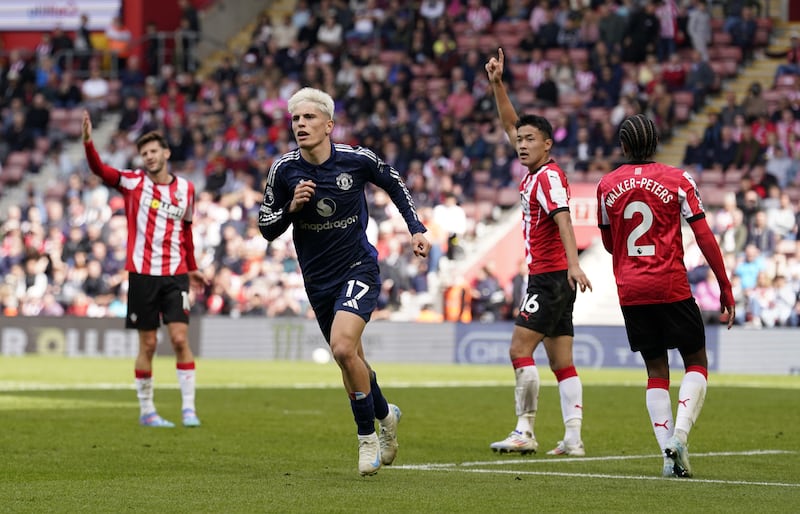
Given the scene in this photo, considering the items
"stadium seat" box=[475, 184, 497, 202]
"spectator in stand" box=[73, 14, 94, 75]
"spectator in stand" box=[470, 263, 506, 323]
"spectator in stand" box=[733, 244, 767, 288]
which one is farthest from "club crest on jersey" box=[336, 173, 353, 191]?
"spectator in stand" box=[73, 14, 94, 75]

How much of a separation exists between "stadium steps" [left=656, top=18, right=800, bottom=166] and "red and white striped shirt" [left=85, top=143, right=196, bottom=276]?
17909 mm

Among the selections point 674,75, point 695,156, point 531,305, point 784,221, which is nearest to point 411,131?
point 674,75

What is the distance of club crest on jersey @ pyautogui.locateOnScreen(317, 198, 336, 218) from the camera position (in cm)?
977

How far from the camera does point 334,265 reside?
32.3 feet

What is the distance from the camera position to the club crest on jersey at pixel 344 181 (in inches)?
386

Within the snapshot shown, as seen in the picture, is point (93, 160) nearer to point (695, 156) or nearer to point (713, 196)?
point (713, 196)

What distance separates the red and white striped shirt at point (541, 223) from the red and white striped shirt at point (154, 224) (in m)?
4.07

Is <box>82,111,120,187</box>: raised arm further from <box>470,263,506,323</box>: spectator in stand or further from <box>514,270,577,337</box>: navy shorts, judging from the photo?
<box>470,263,506,323</box>: spectator in stand

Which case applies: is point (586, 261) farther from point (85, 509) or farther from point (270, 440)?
point (85, 509)

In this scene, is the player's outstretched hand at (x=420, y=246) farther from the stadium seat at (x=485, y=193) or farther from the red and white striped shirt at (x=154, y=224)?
the stadium seat at (x=485, y=193)

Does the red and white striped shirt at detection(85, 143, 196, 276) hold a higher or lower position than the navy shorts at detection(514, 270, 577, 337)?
higher

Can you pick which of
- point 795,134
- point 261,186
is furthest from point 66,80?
point 795,134

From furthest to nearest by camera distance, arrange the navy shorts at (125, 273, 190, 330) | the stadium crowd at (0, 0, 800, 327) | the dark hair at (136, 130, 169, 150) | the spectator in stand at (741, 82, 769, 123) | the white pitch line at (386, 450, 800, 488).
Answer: the spectator in stand at (741, 82, 769, 123) < the stadium crowd at (0, 0, 800, 327) < the navy shorts at (125, 273, 190, 330) < the dark hair at (136, 130, 169, 150) < the white pitch line at (386, 450, 800, 488)

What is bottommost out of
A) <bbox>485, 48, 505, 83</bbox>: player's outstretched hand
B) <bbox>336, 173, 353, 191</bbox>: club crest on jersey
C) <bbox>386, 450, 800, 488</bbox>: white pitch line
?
<bbox>386, 450, 800, 488</bbox>: white pitch line
